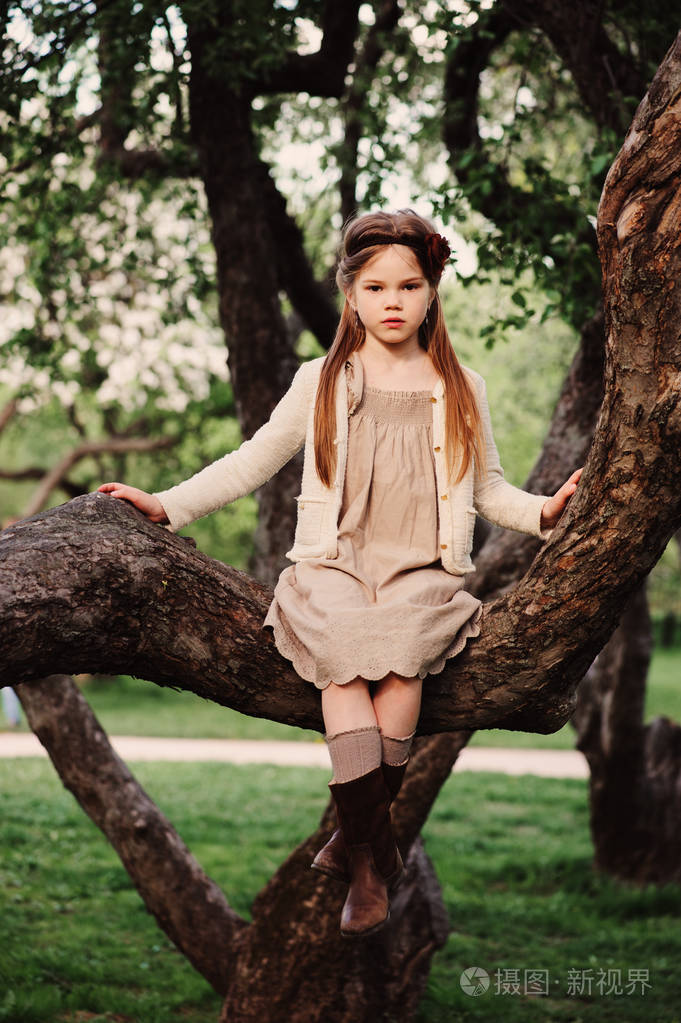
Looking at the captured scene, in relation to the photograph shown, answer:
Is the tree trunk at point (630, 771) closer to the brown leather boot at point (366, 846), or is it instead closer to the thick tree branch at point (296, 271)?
the thick tree branch at point (296, 271)

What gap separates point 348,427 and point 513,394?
14.3 metres

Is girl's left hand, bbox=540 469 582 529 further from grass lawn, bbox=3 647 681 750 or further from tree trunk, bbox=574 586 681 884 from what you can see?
grass lawn, bbox=3 647 681 750

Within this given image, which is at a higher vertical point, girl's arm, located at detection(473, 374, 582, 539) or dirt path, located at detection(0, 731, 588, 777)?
girl's arm, located at detection(473, 374, 582, 539)

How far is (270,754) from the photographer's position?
15.3 m

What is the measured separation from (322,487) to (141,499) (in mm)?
488

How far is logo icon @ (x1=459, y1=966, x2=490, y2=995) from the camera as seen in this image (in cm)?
595

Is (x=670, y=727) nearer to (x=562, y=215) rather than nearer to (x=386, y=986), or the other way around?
(x=386, y=986)

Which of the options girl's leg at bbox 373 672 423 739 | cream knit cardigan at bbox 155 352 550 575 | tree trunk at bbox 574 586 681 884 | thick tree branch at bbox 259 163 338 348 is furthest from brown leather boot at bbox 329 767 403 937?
tree trunk at bbox 574 586 681 884

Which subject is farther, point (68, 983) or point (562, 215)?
point (68, 983)

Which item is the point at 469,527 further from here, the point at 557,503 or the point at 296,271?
the point at 296,271

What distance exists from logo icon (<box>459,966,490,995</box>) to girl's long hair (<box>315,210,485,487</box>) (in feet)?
12.8

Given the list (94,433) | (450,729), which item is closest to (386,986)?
(450,729)

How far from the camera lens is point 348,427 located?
3119 millimetres

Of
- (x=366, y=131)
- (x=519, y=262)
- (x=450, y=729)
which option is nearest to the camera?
(x=450, y=729)
